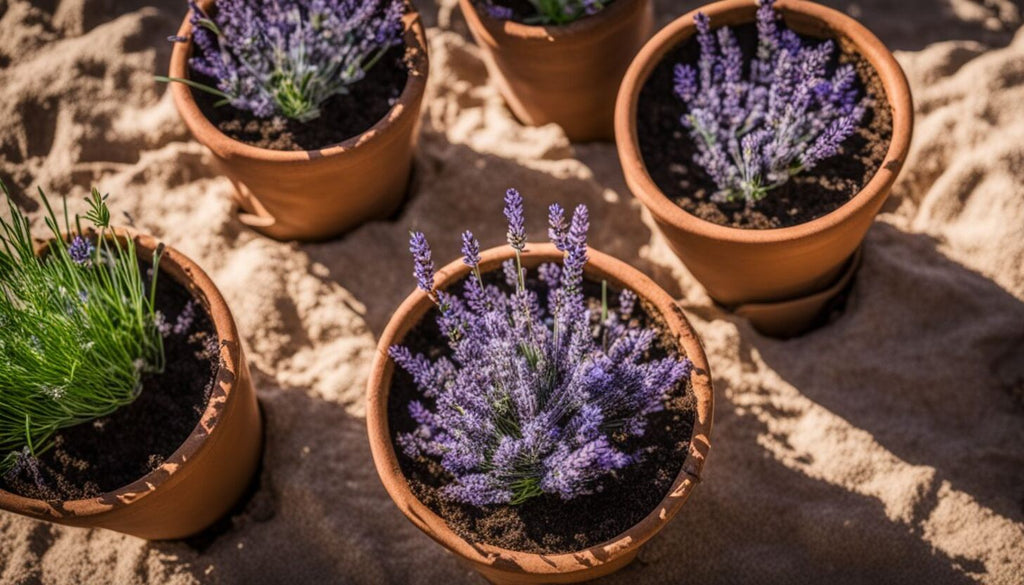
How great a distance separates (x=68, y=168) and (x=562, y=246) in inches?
68.3

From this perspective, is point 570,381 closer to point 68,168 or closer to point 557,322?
point 557,322

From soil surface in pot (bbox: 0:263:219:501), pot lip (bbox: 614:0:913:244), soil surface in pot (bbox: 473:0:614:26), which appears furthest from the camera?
soil surface in pot (bbox: 473:0:614:26)

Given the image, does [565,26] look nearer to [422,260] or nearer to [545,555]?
[422,260]

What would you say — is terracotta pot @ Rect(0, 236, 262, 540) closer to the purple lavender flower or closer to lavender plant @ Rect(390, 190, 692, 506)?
the purple lavender flower

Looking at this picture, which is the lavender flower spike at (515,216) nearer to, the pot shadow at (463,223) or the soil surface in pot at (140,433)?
the soil surface in pot at (140,433)

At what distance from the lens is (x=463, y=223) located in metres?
2.93

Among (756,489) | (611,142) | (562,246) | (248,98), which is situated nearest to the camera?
(562,246)

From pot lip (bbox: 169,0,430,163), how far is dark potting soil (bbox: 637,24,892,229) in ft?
2.02

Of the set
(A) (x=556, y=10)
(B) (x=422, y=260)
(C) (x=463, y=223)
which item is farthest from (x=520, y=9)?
(B) (x=422, y=260)

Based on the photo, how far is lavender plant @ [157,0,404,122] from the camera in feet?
8.45

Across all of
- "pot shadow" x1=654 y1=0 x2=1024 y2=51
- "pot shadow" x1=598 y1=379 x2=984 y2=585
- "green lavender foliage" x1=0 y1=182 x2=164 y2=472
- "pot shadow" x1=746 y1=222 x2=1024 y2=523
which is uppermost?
"pot shadow" x1=654 y1=0 x2=1024 y2=51

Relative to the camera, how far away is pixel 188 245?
2.85 metres

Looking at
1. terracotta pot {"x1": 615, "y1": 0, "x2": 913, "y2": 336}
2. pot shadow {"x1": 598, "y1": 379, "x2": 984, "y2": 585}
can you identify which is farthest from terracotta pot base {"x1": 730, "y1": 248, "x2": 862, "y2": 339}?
pot shadow {"x1": 598, "y1": 379, "x2": 984, "y2": 585}

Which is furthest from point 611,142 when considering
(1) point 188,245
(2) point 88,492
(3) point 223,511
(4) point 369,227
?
(2) point 88,492
